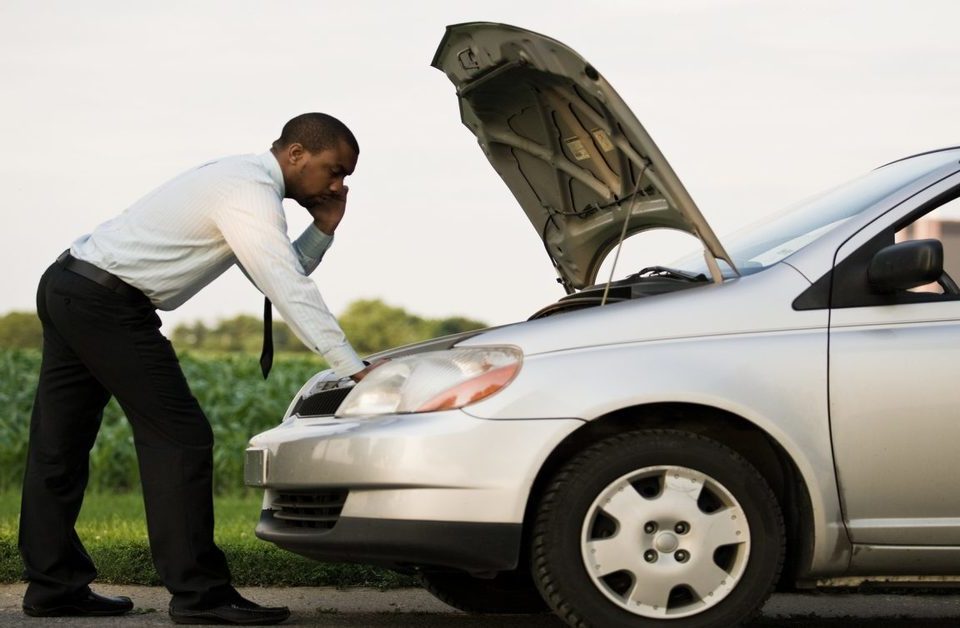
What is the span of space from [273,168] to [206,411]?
10720 mm

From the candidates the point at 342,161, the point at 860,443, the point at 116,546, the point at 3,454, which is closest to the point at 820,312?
the point at 860,443

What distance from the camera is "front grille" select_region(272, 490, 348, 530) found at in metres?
4.61

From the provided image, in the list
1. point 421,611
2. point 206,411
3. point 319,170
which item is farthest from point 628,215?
point 206,411

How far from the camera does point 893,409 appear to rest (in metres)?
4.46

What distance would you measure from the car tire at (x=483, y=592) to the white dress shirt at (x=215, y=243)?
1136mm

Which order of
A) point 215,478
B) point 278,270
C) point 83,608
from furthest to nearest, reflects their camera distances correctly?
point 215,478
point 83,608
point 278,270

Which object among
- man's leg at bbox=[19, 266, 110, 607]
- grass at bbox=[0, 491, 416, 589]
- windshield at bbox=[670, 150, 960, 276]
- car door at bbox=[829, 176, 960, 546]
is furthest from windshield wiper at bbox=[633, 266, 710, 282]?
man's leg at bbox=[19, 266, 110, 607]

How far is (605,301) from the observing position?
4.99 metres

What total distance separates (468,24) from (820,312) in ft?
5.08

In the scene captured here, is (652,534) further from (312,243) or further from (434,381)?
(312,243)

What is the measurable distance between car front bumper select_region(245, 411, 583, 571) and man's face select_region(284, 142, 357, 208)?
3.55 feet

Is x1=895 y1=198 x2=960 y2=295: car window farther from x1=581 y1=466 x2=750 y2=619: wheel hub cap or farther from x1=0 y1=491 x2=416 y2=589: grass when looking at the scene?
x1=0 y1=491 x2=416 y2=589: grass

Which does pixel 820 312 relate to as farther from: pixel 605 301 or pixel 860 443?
pixel 605 301

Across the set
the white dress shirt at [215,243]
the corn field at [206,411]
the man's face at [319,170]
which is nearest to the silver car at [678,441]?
the white dress shirt at [215,243]
